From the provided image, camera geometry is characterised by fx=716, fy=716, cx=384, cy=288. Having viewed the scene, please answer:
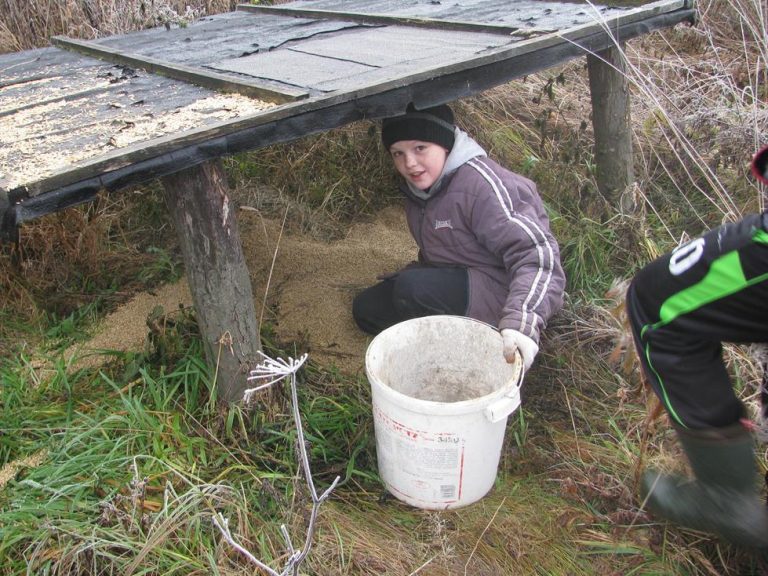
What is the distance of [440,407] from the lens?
2.05 metres

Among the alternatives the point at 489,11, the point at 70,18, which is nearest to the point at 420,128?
the point at 489,11

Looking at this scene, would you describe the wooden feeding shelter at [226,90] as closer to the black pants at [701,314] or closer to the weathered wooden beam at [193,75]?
the weathered wooden beam at [193,75]

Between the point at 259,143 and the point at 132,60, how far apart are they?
1170 millimetres

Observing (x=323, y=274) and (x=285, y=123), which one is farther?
(x=323, y=274)

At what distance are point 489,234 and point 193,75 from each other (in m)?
1.19

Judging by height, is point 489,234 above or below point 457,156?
below

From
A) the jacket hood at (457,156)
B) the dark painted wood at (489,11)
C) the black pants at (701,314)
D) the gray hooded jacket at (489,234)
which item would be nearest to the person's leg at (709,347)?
the black pants at (701,314)

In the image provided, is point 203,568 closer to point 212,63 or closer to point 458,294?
point 458,294

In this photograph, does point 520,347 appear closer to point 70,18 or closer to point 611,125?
point 611,125

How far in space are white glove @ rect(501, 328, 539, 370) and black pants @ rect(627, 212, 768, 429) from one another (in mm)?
653

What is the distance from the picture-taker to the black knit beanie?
8.85ft

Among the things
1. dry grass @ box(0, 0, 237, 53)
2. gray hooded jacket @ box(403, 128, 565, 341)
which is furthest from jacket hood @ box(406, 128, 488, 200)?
dry grass @ box(0, 0, 237, 53)

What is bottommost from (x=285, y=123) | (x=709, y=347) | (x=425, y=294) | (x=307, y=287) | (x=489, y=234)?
(x=307, y=287)

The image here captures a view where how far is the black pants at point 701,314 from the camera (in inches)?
52.5
